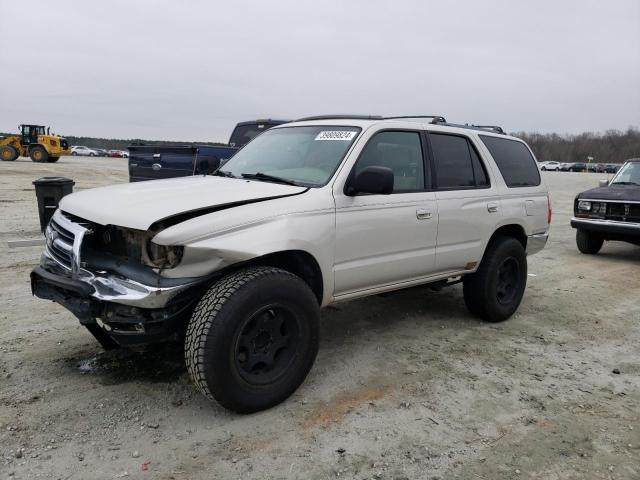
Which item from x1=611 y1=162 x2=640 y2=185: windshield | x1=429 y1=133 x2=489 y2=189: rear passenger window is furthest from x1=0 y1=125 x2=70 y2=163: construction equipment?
x1=429 y1=133 x2=489 y2=189: rear passenger window

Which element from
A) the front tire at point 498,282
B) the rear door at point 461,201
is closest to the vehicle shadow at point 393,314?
the front tire at point 498,282

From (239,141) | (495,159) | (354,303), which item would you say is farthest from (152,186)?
(239,141)

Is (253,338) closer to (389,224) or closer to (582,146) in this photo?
(389,224)

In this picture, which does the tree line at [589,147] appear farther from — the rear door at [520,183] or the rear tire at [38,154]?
the rear door at [520,183]

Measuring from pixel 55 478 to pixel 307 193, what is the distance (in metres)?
2.18

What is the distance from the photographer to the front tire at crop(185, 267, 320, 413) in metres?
2.93

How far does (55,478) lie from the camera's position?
2568mm

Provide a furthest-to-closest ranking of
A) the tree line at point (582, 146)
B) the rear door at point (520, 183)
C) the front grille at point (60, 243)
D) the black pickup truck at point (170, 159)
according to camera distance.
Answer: the tree line at point (582, 146) < the black pickup truck at point (170, 159) < the rear door at point (520, 183) < the front grille at point (60, 243)

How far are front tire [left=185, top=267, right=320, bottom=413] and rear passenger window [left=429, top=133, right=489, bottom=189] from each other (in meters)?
1.93

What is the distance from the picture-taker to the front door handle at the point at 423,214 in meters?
4.19

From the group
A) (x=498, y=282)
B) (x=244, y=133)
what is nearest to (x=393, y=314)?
(x=498, y=282)

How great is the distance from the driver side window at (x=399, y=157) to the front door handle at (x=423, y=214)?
183mm

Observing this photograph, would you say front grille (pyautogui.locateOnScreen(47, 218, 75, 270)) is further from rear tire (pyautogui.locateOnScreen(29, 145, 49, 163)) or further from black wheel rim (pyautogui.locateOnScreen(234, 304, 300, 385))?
rear tire (pyautogui.locateOnScreen(29, 145, 49, 163))

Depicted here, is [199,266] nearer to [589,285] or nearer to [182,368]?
[182,368]
